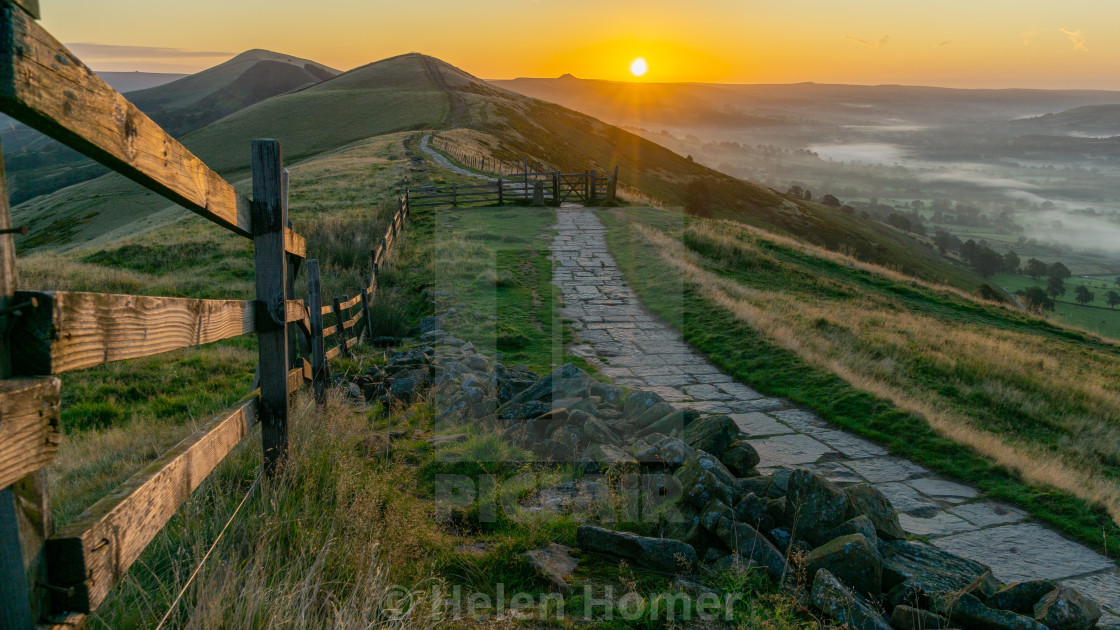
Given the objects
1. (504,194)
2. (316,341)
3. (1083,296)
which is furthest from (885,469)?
(1083,296)

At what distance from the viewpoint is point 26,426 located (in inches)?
53.4

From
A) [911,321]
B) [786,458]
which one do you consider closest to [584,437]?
[786,458]

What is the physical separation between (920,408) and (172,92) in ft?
601

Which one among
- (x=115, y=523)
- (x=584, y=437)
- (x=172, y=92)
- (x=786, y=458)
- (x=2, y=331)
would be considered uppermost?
(x=172, y=92)

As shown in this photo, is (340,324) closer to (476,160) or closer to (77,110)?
(77,110)

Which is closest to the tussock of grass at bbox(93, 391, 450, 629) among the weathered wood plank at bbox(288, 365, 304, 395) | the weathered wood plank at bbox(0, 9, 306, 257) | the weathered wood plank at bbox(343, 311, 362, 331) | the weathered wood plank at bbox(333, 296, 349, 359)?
the weathered wood plank at bbox(288, 365, 304, 395)

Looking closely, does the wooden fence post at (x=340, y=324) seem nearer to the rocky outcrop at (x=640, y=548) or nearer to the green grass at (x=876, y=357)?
the green grass at (x=876, y=357)

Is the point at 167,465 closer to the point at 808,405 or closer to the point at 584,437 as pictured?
the point at 584,437

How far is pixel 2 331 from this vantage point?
1353 millimetres

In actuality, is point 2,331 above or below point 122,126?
below

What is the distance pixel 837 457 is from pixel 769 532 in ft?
8.76

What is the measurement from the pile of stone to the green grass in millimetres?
2152

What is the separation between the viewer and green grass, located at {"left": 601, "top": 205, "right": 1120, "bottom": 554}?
19.5 ft

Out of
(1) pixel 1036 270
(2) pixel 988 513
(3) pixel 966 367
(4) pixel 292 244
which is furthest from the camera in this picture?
(1) pixel 1036 270
